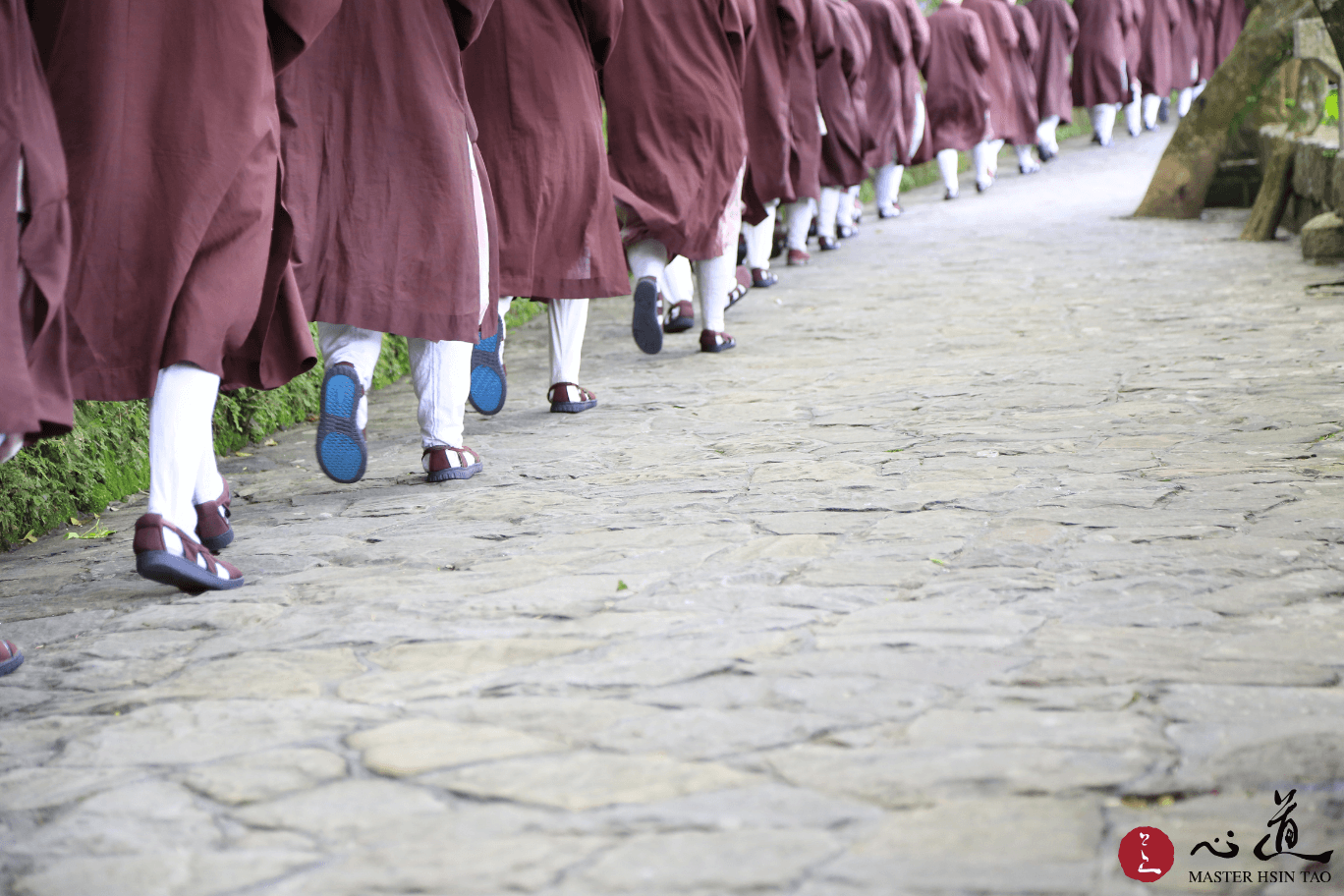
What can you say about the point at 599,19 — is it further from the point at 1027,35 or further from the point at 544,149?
the point at 1027,35

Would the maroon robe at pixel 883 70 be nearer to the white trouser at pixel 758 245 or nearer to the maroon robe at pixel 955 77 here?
the maroon robe at pixel 955 77

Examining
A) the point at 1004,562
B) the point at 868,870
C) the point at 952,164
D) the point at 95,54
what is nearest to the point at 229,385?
the point at 95,54

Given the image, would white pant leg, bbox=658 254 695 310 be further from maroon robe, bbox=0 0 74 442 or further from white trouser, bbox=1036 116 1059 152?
white trouser, bbox=1036 116 1059 152

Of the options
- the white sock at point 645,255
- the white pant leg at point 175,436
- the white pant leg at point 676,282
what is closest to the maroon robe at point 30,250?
the white pant leg at point 175,436

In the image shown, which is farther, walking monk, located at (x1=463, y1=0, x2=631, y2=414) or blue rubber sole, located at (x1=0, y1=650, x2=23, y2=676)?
walking monk, located at (x1=463, y1=0, x2=631, y2=414)

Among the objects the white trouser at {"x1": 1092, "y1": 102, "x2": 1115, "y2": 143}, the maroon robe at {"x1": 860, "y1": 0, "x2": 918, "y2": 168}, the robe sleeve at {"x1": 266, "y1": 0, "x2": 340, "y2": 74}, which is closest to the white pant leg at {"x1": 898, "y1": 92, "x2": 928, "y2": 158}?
the maroon robe at {"x1": 860, "y1": 0, "x2": 918, "y2": 168}

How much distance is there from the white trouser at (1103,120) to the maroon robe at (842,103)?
8929mm

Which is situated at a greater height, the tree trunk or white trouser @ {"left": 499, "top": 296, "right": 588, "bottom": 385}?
the tree trunk

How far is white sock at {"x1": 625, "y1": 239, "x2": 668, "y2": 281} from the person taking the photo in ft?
19.7

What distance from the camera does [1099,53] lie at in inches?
711

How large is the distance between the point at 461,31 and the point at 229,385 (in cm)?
121

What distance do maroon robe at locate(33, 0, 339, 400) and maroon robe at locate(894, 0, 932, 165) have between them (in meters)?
10.4

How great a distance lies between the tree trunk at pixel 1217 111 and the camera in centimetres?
977

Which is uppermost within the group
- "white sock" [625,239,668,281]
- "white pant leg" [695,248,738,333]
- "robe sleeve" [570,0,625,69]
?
"robe sleeve" [570,0,625,69]
